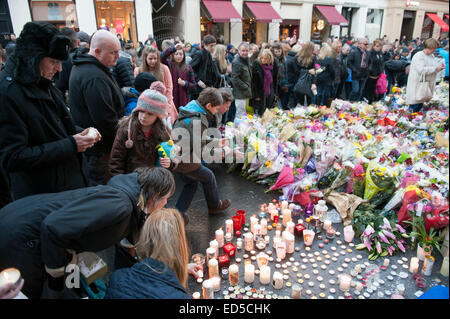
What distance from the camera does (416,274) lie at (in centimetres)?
260

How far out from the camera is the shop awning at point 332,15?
19984 mm

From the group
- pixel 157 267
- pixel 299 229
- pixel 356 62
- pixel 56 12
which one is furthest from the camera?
pixel 56 12

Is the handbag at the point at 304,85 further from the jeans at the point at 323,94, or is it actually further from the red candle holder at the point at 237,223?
the red candle holder at the point at 237,223

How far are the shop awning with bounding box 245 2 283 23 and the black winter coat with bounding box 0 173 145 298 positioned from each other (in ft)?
57.0

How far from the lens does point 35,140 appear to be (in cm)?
210

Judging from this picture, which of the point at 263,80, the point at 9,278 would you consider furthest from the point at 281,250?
the point at 263,80

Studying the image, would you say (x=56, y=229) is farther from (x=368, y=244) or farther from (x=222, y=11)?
(x=222, y=11)

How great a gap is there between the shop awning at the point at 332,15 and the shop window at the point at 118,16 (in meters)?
11.7

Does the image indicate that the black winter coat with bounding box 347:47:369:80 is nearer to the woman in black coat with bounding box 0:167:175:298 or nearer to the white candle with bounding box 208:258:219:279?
the white candle with bounding box 208:258:219:279

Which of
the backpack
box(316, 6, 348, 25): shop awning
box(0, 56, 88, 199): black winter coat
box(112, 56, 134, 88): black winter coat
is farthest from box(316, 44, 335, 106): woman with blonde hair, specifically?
box(316, 6, 348, 25): shop awning

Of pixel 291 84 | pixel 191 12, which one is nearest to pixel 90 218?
pixel 291 84

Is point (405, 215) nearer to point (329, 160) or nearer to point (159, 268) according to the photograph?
point (329, 160)

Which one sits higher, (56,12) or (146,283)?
(56,12)

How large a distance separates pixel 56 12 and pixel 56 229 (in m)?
14.1
